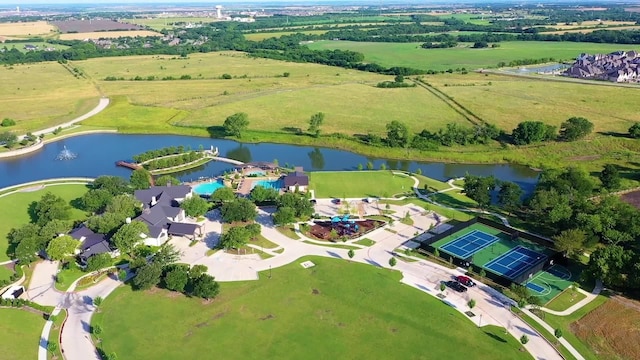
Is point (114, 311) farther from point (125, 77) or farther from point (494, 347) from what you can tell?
point (125, 77)

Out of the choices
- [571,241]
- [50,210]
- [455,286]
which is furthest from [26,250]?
[571,241]

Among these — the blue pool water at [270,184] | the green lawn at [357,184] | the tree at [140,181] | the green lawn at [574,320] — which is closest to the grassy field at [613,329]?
the green lawn at [574,320]

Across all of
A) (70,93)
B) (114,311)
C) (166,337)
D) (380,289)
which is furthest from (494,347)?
(70,93)

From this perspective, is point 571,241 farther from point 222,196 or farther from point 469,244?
point 222,196

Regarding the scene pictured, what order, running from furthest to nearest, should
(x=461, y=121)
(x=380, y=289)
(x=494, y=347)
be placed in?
(x=461, y=121) → (x=380, y=289) → (x=494, y=347)

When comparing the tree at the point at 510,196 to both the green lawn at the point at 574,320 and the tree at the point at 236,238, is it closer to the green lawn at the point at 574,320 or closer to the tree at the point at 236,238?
the green lawn at the point at 574,320

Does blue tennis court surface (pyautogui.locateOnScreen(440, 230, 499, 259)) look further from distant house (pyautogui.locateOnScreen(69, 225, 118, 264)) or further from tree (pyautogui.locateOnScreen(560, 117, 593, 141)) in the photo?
tree (pyautogui.locateOnScreen(560, 117, 593, 141))
